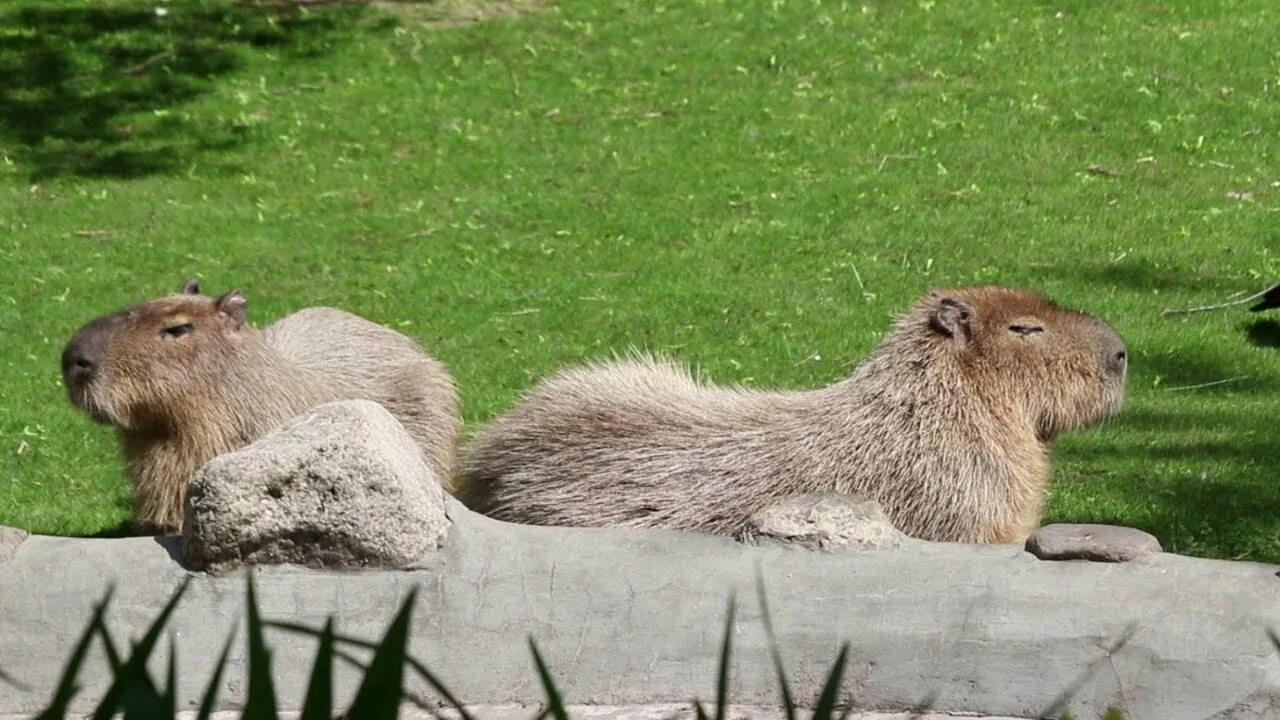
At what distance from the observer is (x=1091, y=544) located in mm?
4395

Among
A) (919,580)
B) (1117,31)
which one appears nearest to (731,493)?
(919,580)

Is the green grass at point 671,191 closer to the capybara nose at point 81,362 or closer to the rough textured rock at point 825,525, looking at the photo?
the capybara nose at point 81,362

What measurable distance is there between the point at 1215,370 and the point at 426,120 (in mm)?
5626

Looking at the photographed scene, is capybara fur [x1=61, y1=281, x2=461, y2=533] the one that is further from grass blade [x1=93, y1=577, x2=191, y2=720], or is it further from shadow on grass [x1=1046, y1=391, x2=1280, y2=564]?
grass blade [x1=93, y1=577, x2=191, y2=720]

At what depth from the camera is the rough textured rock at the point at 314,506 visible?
4500 millimetres

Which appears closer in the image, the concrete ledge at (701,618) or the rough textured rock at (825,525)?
the concrete ledge at (701,618)

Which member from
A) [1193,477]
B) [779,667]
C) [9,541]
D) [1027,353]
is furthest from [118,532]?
[779,667]

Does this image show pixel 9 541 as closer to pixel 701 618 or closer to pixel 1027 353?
pixel 701 618

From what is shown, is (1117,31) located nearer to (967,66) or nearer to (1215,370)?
(967,66)

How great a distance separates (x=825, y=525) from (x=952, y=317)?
925 mm

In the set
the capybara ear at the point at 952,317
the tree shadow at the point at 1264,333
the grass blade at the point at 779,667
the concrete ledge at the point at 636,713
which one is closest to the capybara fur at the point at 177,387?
the concrete ledge at the point at 636,713

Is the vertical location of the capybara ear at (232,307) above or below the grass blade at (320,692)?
below

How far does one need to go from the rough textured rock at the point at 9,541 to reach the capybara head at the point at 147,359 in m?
0.77

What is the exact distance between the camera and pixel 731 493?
16.4ft
